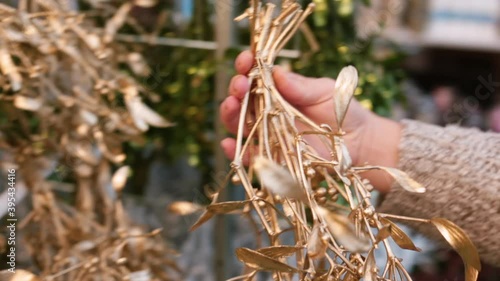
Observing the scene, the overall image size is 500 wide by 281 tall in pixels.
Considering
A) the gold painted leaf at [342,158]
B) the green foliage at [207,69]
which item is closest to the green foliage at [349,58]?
the green foliage at [207,69]

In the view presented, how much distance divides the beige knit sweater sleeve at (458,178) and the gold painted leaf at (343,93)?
241mm

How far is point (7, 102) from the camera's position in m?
0.63

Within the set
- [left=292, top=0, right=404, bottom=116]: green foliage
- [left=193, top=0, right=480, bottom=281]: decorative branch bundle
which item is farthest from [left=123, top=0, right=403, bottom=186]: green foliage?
[left=193, top=0, right=480, bottom=281]: decorative branch bundle

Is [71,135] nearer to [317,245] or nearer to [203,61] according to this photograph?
[203,61]

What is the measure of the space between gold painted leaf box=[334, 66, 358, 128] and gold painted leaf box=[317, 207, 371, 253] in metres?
0.08

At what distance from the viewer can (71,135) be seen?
67 centimetres

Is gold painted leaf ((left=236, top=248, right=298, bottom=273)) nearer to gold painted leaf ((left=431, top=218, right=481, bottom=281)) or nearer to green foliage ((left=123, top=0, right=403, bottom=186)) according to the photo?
gold painted leaf ((left=431, top=218, right=481, bottom=281))

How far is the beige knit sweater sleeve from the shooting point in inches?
21.9

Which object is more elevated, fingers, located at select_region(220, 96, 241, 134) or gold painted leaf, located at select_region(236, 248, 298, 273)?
fingers, located at select_region(220, 96, 241, 134)

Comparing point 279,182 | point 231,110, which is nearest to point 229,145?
point 231,110

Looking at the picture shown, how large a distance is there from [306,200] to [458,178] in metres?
0.29

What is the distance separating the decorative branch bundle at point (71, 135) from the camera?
580 mm

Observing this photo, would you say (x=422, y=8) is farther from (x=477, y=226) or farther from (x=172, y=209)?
(x=172, y=209)

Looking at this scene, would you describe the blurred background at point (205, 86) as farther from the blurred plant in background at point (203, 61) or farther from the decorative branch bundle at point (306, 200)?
the decorative branch bundle at point (306, 200)
